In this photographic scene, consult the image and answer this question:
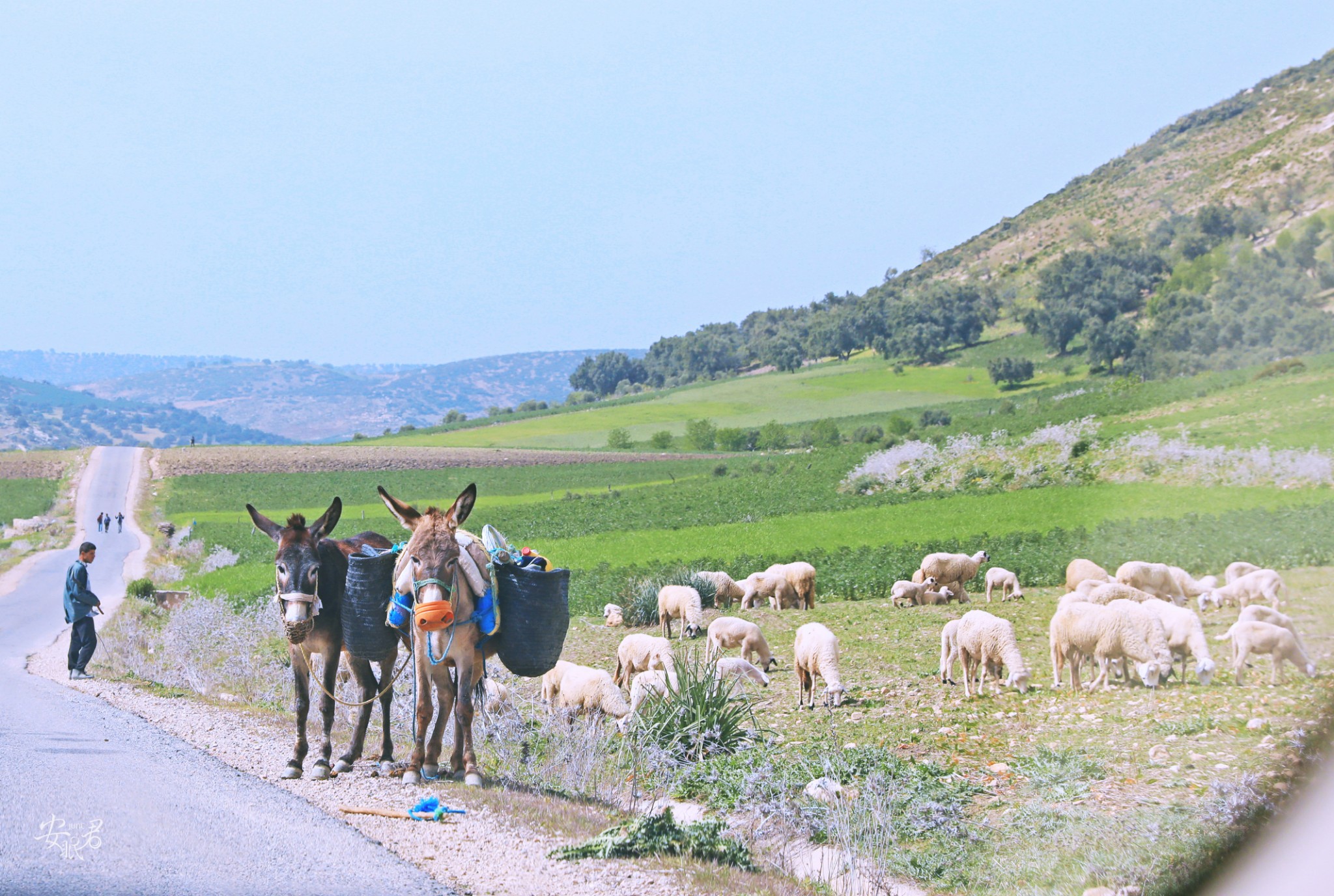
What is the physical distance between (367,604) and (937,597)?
14869 millimetres

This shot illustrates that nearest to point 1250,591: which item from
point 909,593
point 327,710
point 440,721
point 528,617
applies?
point 909,593

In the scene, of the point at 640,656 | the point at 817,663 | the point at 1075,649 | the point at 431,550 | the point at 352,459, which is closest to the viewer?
the point at 431,550

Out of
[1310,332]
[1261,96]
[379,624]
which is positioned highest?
[1261,96]

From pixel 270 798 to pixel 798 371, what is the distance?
123 m

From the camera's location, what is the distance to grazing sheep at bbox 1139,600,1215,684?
1191 cm

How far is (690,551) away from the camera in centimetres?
3309

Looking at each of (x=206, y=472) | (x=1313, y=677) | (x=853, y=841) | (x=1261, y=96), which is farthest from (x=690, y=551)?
(x=1261, y=96)

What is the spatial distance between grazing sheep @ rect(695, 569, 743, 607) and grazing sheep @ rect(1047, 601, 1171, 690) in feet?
36.7

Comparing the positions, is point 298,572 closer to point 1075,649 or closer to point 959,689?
point 959,689

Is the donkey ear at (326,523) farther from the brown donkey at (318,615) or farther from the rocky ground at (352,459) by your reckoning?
the rocky ground at (352,459)

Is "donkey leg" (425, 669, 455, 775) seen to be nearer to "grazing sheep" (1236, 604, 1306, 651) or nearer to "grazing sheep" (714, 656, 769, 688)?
"grazing sheep" (714, 656, 769, 688)

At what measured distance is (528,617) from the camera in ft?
27.9

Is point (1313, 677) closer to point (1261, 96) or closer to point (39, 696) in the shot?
point (39, 696)

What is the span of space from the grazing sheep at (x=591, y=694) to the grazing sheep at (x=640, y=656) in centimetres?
156
